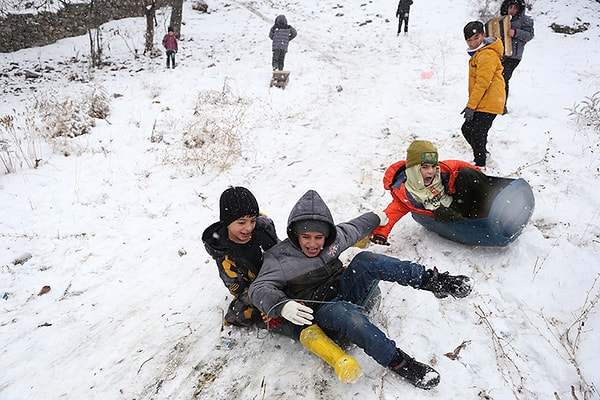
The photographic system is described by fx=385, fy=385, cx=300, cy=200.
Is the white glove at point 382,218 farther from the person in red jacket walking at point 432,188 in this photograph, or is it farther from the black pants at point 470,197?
the black pants at point 470,197

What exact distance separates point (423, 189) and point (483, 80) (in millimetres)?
1949

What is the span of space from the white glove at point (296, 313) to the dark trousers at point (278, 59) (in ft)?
29.9

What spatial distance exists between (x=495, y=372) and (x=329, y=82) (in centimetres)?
828

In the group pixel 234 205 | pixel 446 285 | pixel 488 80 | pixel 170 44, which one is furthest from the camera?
pixel 170 44

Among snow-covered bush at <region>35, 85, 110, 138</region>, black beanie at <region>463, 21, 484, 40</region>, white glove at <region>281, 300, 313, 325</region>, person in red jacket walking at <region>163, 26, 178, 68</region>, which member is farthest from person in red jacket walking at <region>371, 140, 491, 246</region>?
person in red jacket walking at <region>163, 26, 178, 68</region>

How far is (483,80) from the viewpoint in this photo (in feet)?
15.4

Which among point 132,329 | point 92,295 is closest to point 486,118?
point 132,329

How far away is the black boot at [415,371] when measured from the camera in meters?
2.46

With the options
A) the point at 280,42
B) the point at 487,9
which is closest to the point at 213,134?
the point at 280,42

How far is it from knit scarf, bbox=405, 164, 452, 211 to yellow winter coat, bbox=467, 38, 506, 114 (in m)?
1.61

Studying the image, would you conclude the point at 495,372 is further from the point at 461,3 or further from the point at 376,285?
the point at 461,3

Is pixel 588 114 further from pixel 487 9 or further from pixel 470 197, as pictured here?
pixel 487 9

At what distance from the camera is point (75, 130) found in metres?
7.06

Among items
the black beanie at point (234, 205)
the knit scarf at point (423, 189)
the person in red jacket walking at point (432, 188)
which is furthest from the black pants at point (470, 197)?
the black beanie at point (234, 205)
